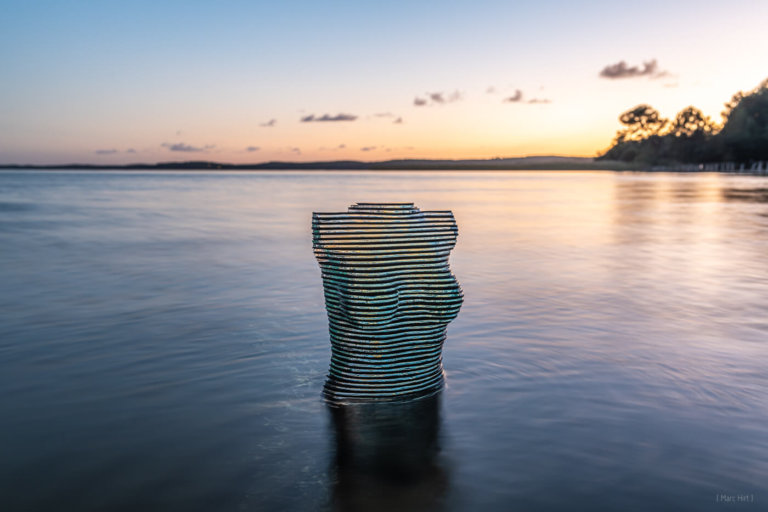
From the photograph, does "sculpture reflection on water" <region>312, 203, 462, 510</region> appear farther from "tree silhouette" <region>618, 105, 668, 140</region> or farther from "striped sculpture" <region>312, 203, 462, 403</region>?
"tree silhouette" <region>618, 105, 668, 140</region>

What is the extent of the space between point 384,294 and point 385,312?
17cm

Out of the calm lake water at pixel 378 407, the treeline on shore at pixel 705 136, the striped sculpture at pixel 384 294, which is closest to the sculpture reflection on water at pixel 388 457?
the calm lake water at pixel 378 407

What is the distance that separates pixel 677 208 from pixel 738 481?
38802 millimetres

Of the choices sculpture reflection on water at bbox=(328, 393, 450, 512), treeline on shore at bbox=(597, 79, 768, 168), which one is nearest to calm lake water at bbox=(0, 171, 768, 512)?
sculpture reflection on water at bbox=(328, 393, 450, 512)

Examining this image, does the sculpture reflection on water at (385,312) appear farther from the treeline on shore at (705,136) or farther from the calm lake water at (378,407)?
the treeline on shore at (705,136)

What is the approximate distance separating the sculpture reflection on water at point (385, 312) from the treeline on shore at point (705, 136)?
5243 inches

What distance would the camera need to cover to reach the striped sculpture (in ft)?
19.7

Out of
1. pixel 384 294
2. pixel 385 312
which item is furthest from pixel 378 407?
pixel 384 294

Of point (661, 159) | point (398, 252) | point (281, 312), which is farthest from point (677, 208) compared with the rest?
point (661, 159)

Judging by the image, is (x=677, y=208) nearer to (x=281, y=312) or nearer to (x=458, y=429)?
(x=281, y=312)

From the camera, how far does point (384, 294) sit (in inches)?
237

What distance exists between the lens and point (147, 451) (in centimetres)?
527

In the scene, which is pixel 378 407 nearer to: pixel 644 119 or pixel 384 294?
pixel 384 294

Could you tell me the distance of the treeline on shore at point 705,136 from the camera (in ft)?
396
